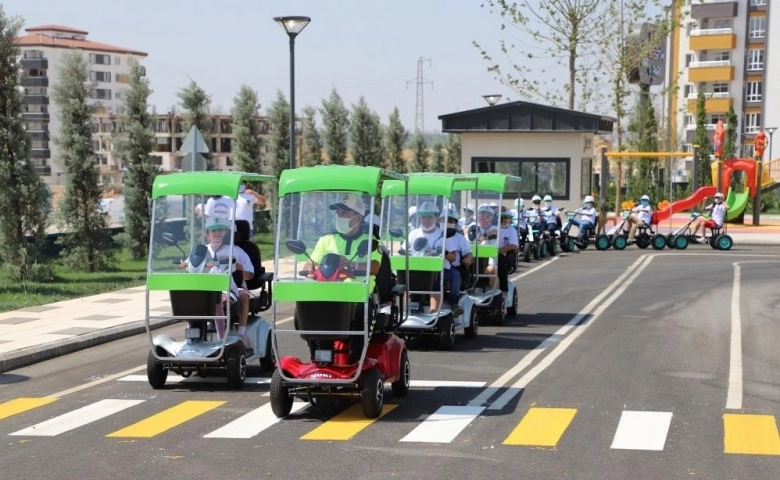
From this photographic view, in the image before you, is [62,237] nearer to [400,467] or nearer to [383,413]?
[383,413]

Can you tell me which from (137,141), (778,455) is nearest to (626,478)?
(778,455)

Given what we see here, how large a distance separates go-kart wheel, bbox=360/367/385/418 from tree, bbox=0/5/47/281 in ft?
44.9

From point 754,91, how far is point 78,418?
87.3 metres

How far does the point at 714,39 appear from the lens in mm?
91000

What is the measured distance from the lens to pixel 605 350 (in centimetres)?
1436

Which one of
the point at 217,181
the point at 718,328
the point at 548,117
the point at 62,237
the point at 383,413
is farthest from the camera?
the point at 548,117

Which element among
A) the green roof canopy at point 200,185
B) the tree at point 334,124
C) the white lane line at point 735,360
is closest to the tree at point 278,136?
the tree at point 334,124

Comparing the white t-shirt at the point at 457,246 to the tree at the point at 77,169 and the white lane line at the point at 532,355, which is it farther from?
the tree at the point at 77,169

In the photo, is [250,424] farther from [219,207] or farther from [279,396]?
[219,207]

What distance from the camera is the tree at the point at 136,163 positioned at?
28.8m

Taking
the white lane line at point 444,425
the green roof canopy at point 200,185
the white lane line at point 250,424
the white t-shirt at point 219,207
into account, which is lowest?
the white lane line at point 250,424

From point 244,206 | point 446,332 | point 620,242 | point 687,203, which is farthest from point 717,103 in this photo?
point 446,332

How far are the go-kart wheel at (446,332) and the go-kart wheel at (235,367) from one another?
322 centimetres

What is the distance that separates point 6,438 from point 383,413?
10.9 feet
